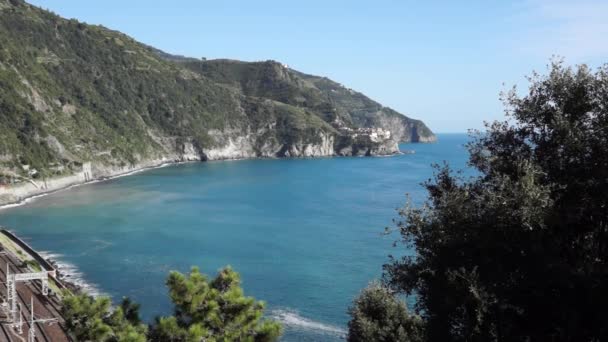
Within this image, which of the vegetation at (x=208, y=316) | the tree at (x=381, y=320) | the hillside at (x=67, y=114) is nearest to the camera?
the vegetation at (x=208, y=316)

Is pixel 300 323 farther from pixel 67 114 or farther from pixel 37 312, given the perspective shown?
pixel 67 114

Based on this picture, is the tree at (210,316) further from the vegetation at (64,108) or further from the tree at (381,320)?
the vegetation at (64,108)

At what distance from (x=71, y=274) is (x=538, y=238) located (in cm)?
4855

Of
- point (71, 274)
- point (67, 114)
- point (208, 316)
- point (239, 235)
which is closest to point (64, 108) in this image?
point (67, 114)

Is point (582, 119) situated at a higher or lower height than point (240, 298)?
higher

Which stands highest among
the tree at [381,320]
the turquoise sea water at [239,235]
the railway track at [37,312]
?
the tree at [381,320]

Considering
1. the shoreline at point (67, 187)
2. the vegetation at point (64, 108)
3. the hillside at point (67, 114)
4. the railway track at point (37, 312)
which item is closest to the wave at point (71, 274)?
the railway track at point (37, 312)

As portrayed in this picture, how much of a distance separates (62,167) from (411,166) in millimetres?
98367

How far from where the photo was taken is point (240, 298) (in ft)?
48.7

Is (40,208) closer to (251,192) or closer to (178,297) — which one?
(251,192)

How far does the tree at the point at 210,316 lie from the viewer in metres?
14.4

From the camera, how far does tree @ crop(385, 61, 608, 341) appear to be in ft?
30.5

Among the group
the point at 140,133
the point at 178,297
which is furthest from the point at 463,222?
the point at 140,133

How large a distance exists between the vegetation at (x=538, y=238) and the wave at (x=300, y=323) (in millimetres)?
27151
